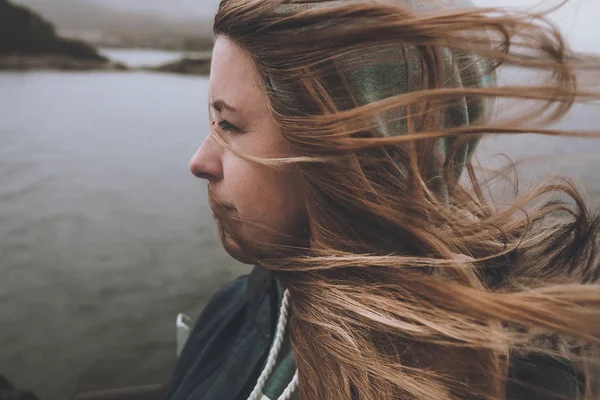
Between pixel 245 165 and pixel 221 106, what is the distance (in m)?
0.08

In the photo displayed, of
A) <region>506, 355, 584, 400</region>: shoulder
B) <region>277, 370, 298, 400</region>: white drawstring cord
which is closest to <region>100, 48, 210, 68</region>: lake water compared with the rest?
<region>277, 370, 298, 400</region>: white drawstring cord

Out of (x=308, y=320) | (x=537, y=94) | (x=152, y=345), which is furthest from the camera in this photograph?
(x=152, y=345)

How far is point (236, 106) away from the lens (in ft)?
1.86

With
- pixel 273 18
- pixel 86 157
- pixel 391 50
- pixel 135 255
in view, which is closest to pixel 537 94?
pixel 391 50

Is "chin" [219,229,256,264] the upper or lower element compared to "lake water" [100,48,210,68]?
lower

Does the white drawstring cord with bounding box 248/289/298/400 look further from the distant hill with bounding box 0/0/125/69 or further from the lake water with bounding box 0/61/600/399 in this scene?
the distant hill with bounding box 0/0/125/69

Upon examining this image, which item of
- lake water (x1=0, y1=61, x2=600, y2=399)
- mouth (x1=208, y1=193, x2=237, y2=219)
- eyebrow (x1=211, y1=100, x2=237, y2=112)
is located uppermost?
eyebrow (x1=211, y1=100, x2=237, y2=112)

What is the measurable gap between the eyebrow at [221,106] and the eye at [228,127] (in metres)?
0.02

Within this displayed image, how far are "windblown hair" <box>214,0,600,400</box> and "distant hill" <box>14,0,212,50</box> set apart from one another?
46.7 inches

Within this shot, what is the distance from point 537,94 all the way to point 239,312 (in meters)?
0.67

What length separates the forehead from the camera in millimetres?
555

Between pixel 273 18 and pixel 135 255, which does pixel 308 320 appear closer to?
pixel 273 18

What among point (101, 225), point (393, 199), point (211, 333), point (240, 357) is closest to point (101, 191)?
point (101, 225)

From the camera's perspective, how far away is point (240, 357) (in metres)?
0.75
